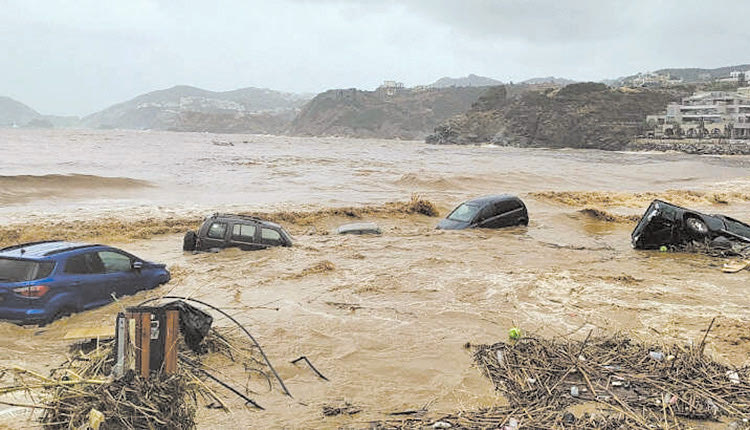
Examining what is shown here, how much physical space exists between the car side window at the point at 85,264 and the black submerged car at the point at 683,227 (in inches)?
504

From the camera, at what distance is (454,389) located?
632cm

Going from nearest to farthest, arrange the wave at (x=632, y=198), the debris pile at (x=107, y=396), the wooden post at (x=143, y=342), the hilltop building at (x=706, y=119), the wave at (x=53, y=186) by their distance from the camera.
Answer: the debris pile at (x=107, y=396)
the wooden post at (x=143, y=342)
the wave at (x=53, y=186)
the wave at (x=632, y=198)
the hilltop building at (x=706, y=119)

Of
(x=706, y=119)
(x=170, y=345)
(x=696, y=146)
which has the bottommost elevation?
(x=170, y=345)

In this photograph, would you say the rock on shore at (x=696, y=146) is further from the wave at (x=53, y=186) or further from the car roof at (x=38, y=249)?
the car roof at (x=38, y=249)

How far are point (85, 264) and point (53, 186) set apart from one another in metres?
23.2

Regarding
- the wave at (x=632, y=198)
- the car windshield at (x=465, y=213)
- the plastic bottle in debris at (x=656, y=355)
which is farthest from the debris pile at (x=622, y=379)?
the wave at (x=632, y=198)

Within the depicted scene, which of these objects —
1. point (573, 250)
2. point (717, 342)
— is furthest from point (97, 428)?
point (573, 250)

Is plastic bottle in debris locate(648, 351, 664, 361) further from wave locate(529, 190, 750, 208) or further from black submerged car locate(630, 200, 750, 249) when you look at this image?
wave locate(529, 190, 750, 208)

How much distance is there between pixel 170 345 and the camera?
4.44m

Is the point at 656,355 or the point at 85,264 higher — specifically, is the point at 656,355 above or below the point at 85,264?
below

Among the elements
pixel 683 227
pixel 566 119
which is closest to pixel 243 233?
pixel 683 227

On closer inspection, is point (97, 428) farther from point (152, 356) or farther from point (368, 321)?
point (368, 321)

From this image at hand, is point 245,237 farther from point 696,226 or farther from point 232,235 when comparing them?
point 696,226

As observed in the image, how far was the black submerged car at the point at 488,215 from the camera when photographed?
55.8 feet
